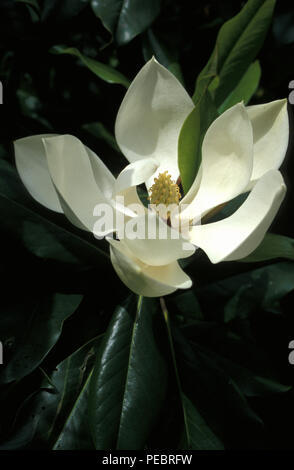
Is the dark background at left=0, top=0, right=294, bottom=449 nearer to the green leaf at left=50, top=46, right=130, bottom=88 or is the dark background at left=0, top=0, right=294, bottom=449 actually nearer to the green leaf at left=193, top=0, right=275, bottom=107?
the green leaf at left=50, top=46, right=130, bottom=88

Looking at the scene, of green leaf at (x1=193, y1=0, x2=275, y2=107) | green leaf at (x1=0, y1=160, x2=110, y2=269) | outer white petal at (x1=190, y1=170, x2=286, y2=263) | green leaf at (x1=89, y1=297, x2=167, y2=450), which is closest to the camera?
outer white petal at (x1=190, y1=170, x2=286, y2=263)

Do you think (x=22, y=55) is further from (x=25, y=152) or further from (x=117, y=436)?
(x=117, y=436)

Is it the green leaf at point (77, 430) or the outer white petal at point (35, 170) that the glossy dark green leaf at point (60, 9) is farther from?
the green leaf at point (77, 430)

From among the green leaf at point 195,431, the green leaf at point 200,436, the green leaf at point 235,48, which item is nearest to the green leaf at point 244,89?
the green leaf at point 235,48

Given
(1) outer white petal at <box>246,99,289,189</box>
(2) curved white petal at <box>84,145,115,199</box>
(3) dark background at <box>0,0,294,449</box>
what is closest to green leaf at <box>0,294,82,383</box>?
(3) dark background at <box>0,0,294,449</box>

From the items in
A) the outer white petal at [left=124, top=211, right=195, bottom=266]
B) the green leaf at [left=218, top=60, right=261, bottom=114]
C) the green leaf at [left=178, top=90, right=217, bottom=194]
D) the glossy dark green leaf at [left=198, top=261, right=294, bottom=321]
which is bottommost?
the glossy dark green leaf at [left=198, top=261, right=294, bottom=321]
